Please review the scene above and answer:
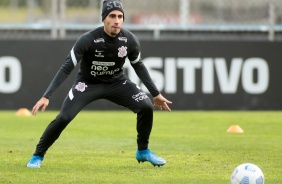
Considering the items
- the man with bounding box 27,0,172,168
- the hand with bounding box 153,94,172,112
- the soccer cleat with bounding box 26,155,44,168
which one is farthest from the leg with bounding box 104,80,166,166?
the soccer cleat with bounding box 26,155,44,168

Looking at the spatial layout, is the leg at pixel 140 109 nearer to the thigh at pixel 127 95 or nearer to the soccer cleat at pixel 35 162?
the thigh at pixel 127 95

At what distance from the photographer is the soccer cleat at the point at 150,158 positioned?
9711 mm

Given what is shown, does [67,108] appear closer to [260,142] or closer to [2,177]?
[2,177]

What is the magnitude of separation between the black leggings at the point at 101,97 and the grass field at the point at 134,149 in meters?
0.36

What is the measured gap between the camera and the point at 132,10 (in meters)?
21.8

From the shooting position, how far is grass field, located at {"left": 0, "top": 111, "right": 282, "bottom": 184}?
29.2 ft

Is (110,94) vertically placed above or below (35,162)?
above

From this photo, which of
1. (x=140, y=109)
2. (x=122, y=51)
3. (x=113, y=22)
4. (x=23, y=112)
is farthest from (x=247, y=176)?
(x=23, y=112)

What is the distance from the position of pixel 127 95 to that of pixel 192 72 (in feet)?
33.3

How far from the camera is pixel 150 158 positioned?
9766 millimetres

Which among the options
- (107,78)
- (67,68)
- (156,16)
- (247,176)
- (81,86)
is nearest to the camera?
(247,176)

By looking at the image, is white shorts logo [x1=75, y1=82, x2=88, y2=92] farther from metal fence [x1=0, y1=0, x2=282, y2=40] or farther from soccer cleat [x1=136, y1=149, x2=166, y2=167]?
metal fence [x1=0, y1=0, x2=282, y2=40]

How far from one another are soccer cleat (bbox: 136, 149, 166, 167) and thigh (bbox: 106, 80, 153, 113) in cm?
55

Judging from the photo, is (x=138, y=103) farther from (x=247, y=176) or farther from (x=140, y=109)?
(x=247, y=176)
